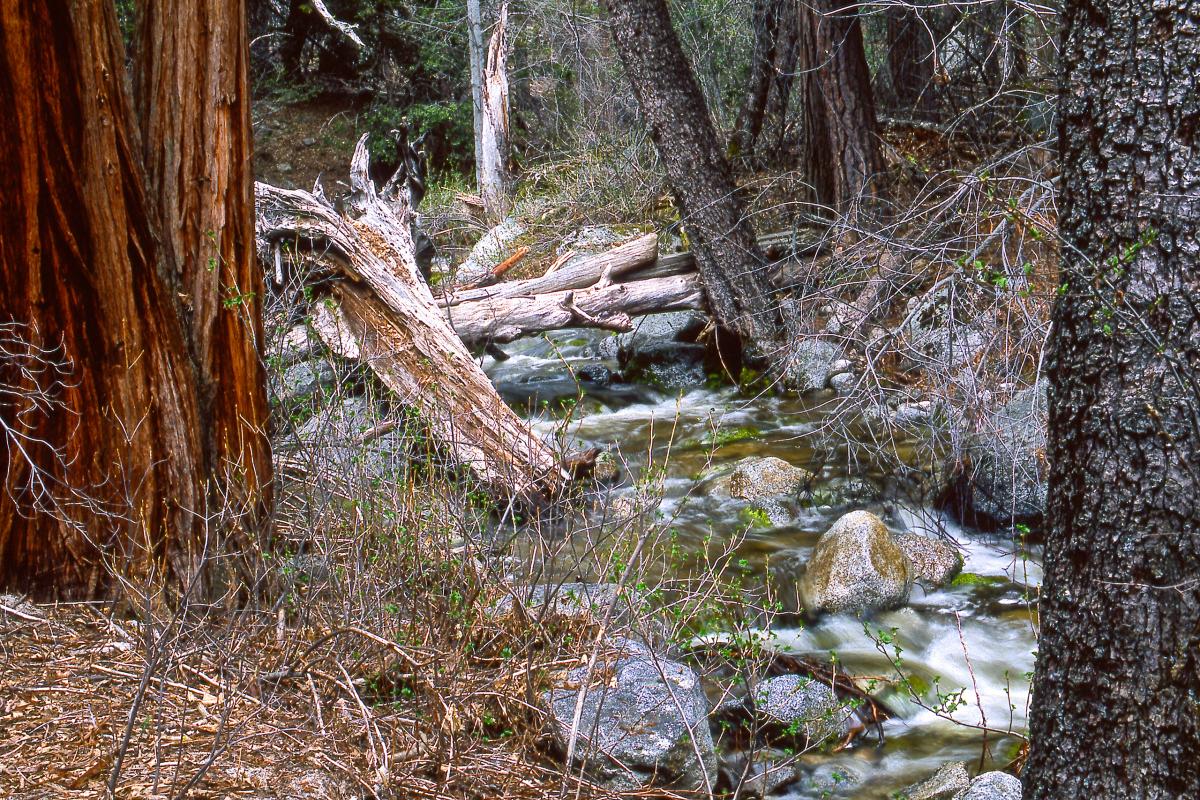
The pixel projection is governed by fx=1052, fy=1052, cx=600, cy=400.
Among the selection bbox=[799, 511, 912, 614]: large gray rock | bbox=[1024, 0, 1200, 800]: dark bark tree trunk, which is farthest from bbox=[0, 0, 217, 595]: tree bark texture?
bbox=[799, 511, 912, 614]: large gray rock

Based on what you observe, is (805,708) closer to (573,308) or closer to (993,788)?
(993,788)

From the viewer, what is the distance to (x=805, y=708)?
4.79 meters

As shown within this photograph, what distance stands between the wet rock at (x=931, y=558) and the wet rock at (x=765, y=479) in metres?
1.11

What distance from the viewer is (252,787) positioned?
3260 millimetres

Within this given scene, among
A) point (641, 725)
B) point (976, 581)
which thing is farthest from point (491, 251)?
point (641, 725)

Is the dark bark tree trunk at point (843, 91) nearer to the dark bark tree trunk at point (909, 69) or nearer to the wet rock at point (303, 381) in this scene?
the dark bark tree trunk at point (909, 69)

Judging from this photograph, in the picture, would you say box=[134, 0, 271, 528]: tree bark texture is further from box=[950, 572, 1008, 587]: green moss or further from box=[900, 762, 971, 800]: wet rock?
box=[950, 572, 1008, 587]: green moss

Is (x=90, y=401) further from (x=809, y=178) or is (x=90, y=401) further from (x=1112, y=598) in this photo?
(x=809, y=178)

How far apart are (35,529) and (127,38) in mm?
18311

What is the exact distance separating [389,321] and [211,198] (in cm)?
264

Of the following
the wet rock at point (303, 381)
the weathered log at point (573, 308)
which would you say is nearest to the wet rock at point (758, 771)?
the wet rock at point (303, 381)

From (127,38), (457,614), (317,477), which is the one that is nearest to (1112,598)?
(457,614)

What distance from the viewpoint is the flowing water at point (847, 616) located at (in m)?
4.80

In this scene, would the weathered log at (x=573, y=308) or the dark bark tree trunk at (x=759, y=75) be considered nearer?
the weathered log at (x=573, y=308)
